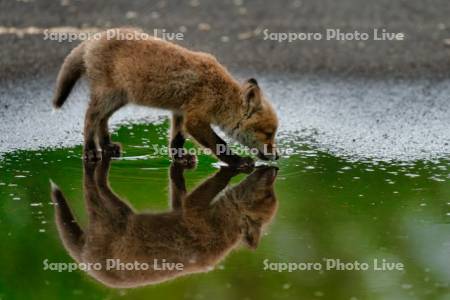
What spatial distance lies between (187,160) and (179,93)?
64 cm

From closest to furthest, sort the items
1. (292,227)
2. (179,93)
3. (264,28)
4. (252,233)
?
(252,233)
(292,227)
(179,93)
(264,28)

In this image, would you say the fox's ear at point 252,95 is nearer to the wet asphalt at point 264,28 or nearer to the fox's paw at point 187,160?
the fox's paw at point 187,160

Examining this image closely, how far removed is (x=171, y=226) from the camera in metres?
7.98

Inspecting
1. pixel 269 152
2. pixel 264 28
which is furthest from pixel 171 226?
pixel 264 28

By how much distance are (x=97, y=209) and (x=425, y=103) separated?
18.6 feet

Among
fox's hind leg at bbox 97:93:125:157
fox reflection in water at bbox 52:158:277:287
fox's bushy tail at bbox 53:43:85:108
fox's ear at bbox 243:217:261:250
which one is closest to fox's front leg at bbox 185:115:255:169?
fox reflection in water at bbox 52:158:277:287

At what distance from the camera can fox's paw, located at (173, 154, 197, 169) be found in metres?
9.95

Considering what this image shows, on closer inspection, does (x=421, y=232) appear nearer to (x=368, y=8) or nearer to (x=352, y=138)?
(x=352, y=138)

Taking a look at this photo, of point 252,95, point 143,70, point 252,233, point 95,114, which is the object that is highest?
point 143,70

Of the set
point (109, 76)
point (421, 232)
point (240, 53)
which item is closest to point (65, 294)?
point (421, 232)

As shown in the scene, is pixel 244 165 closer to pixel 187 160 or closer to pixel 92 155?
pixel 187 160

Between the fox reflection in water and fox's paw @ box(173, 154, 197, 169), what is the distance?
353 millimetres

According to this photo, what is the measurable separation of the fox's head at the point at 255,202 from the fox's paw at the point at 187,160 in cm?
64

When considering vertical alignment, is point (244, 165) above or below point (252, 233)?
above
